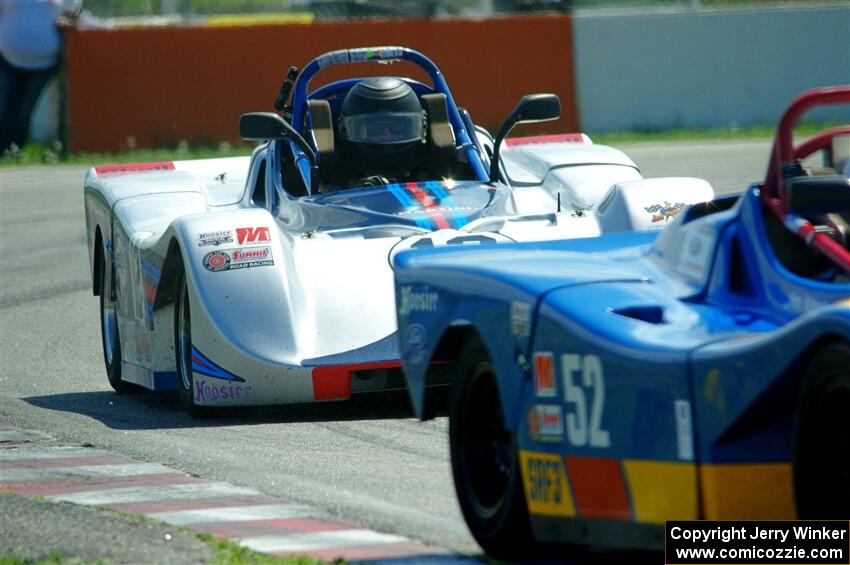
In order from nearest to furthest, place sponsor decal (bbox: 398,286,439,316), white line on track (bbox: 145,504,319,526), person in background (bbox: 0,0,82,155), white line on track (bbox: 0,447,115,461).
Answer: sponsor decal (bbox: 398,286,439,316)
white line on track (bbox: 145,504,319,526)
white line on track (bbox: 0,447,115,461)
person in background (bbox: 0,0,82,155)

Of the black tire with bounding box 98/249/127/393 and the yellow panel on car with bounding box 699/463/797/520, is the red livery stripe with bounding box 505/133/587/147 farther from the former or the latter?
the yellow panel on car with bounding box 699/463/797/520

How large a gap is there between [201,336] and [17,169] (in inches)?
490

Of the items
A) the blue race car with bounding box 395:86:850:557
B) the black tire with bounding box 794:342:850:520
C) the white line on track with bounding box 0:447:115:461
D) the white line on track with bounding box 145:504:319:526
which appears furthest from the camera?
the white line on track with bounding box 0:447:115:461

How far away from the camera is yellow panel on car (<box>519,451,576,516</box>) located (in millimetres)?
4398

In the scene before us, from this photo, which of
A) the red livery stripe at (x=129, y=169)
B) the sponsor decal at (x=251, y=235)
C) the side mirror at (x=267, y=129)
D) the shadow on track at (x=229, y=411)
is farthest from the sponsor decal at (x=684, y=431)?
the red livery stripe at (x=129, y=169)

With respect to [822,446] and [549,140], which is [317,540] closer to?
[822,446]

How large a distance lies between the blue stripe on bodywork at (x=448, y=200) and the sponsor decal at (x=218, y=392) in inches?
60.5

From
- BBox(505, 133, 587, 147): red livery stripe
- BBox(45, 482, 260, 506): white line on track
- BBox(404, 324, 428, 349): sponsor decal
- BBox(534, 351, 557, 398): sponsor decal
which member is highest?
BBox(534, 351, 557, 398): sponsor decal

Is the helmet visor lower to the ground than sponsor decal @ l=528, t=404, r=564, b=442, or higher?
higher

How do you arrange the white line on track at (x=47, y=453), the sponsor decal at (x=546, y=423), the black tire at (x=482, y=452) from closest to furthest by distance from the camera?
the sponsor decal at (x=546, y=423) → the black tire at (x=482, y=452) → the white line on track at (x=47, y=453)

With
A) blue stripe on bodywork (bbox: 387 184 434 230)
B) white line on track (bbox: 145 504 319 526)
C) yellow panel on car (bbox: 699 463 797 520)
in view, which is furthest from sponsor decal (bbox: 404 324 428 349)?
blue stripe on bodywork (bbox: 387 184 434 230)

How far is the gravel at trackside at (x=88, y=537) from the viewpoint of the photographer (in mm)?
4914

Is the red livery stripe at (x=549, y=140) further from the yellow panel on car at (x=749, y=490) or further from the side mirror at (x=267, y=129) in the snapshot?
the yellow panel on car at (x=749, y=490)

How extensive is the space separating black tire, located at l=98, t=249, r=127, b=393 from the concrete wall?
38.6ft
